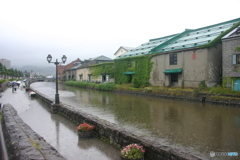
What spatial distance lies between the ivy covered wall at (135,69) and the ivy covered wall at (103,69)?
4.62 m

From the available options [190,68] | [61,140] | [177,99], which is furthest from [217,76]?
[61,140]

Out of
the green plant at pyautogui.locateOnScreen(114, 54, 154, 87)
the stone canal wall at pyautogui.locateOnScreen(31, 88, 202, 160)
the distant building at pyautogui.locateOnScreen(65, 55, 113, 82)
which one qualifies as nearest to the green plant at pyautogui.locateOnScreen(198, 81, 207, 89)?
the green plant at pyautogui.locateOnScreen(114, 54, 154, 87)

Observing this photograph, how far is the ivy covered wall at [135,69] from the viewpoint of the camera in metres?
28.5

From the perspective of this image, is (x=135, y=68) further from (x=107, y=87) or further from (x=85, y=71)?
(x=85, y=71)

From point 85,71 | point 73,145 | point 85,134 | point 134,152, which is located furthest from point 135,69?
point 134,152

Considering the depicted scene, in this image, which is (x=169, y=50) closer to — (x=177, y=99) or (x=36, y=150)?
(x=177, y=99)

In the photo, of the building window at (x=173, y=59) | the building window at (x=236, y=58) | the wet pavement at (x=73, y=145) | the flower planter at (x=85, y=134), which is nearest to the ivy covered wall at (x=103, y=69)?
the building window at (x=173, y=59)

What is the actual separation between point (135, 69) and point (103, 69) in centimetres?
1317

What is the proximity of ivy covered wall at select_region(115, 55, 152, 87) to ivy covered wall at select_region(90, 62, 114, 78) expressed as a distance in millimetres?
4621

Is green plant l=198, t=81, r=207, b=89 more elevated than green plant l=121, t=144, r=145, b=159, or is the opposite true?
green plant l=198, t=81, r=207, b=89

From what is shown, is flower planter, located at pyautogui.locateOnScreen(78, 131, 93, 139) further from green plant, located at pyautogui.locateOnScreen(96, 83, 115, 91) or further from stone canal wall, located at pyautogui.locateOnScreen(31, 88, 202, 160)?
green plant, located at pyautogui.locateOnScreen(96, 83, 115, 91)

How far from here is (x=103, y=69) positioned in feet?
140

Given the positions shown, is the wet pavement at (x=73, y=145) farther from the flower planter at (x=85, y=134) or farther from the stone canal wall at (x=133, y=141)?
the stone canal wall at (x=133, y=141)

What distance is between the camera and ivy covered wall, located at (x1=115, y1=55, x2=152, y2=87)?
28469 millimetres
